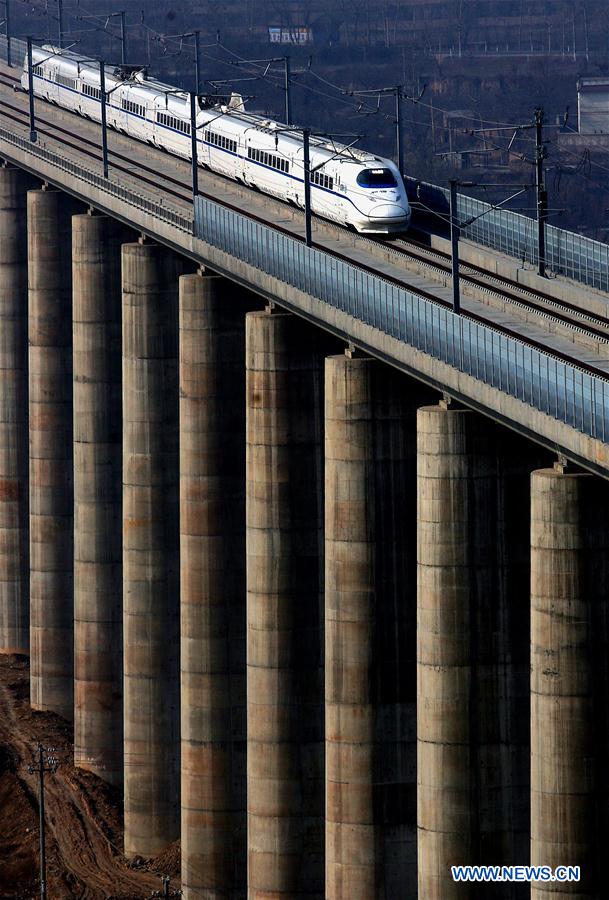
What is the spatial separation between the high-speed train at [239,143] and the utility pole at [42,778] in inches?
974

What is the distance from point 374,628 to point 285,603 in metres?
7.28

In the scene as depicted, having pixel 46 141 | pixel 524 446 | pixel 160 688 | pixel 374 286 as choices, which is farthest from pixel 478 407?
pixel 46 141

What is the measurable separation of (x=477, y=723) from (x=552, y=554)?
8.93 m

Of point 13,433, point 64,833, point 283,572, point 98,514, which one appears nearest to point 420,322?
point 283,572

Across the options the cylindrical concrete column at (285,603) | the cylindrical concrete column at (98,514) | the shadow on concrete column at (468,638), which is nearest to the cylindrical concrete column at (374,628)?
the cylindrical concrete column at (285,603)

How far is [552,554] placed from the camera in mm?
61094

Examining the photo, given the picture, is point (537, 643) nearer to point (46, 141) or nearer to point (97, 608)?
point (97, 608)

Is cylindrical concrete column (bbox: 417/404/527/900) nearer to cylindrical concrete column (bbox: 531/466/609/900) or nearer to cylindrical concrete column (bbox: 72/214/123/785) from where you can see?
cylindrical concrete column (bbox: 531/466/609/900)

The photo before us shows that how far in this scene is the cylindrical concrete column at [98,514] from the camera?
10150 centimetres

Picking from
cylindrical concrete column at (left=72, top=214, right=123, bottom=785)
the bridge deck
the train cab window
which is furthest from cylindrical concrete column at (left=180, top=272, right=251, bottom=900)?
cylindrical concrete column at (left=72, top=214, right=123, bottom=785)

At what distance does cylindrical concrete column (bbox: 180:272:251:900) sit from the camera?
8838 centimetres

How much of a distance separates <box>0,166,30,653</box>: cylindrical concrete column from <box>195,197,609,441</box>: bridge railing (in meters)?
30.2

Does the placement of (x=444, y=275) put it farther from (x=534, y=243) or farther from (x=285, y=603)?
(x=285, y=603)

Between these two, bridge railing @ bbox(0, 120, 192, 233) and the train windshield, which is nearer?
bridge railing @ bbox(0, 120, 192, 233)
